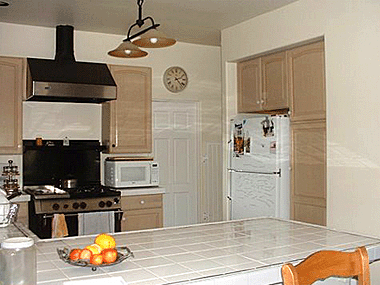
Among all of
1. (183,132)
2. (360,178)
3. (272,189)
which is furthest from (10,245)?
(183,132)

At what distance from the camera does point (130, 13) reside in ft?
15.1

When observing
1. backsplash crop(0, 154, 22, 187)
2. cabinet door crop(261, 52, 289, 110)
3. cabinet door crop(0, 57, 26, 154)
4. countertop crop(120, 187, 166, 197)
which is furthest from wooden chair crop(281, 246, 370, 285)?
backsplash crop(0, 154, 22, 187)

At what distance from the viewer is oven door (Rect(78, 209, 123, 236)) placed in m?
4.68

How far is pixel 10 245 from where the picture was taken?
1.50 m

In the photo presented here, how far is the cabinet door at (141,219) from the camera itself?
5027mm

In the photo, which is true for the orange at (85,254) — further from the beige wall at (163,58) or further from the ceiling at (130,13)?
the beige wall at (163,58)

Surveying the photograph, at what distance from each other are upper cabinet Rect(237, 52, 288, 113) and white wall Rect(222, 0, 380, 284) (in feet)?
1.54

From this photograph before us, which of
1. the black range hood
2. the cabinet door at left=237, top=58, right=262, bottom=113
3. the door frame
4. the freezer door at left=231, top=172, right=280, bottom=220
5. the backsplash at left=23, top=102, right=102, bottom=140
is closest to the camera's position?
the freezer door at left=231, top=172, right=280, bottom=220

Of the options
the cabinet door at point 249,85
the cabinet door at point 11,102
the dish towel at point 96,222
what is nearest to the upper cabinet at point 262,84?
the cabinet door at point 249,85

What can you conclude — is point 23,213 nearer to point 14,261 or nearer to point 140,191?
point 140,191

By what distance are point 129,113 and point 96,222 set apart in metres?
1.27

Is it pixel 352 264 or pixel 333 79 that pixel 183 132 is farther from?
pixel 352 264

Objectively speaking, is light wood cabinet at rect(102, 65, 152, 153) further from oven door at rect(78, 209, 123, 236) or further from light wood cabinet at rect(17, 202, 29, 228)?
light wood cabinet at rect(17, 202, 29, 228)

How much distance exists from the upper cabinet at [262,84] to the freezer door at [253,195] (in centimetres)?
71
